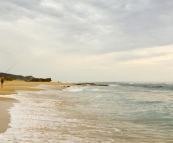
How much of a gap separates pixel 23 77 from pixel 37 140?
13262 centimetres

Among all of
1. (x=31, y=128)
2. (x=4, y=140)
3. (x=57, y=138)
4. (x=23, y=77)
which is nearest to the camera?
(x=4, y=140)

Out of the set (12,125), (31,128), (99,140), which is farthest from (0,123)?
(99,140)

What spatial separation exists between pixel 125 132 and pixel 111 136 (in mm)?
966

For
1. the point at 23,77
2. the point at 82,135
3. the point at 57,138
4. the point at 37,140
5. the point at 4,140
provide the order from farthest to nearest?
the point at 23,77 → the point at 82,135 → the point at 57,138 → the point at 37,140 → the point at 4,140

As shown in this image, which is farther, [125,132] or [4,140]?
[125,132]

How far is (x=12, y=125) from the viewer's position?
786 centimetres

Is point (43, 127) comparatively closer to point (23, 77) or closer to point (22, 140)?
point (22, 140)

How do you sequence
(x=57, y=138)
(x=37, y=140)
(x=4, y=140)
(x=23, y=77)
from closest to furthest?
(x=4, y=140) < (x=37, y=140) < (x=57, y=138) < (x=23, y=77)

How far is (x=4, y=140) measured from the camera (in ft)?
19.1

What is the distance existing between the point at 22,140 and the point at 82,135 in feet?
6.84

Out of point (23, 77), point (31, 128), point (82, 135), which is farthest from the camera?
point (23, 77)

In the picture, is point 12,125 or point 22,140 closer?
point 22,140

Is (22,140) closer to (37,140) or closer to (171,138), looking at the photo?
(37,140)

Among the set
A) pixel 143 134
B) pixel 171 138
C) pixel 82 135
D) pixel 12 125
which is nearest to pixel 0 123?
pixel 12 125
